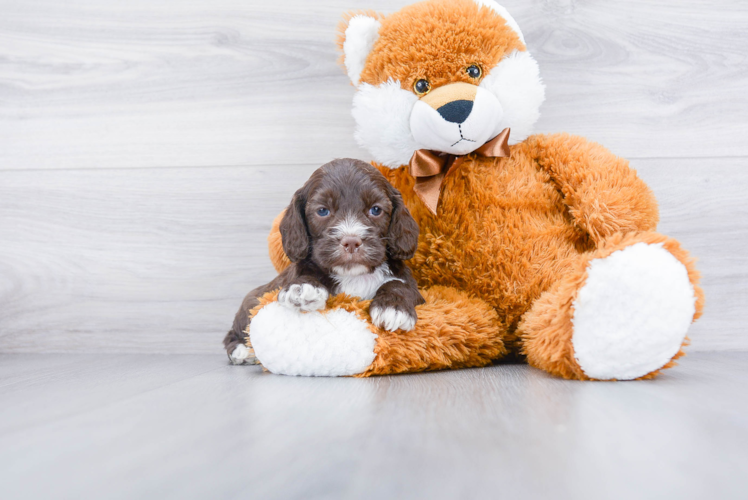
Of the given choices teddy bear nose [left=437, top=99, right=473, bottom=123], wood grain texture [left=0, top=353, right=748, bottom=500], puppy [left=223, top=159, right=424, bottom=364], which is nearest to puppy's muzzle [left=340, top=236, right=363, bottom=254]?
puppy [left=223, top=159, right=424, bottom=364]

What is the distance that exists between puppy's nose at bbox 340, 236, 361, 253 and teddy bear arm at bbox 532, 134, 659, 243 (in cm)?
52

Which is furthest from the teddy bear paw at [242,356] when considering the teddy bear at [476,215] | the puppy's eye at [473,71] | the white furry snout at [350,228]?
the puppy's eye at [473,71]

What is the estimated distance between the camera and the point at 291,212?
112cm

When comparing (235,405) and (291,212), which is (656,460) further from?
(291,212)

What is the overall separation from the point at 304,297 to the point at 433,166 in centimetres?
46

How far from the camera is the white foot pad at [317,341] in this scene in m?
1.04

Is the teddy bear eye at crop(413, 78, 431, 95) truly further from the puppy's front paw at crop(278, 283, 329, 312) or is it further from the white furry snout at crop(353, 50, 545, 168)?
the puppy's front paw at crop(278, 283, 329, 312)

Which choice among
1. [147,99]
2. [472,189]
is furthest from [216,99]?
[472,189]

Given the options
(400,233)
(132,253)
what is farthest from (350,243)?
(132,253)

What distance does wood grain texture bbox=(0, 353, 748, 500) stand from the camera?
523 mm

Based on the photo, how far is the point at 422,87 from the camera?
1225mm

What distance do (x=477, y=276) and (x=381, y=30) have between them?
2.08 ft

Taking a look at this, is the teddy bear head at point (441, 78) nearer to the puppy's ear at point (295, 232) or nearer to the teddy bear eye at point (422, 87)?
the teddy bear eye at point (422, 87)

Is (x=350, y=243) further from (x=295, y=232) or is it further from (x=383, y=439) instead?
(x=383, y=439)
